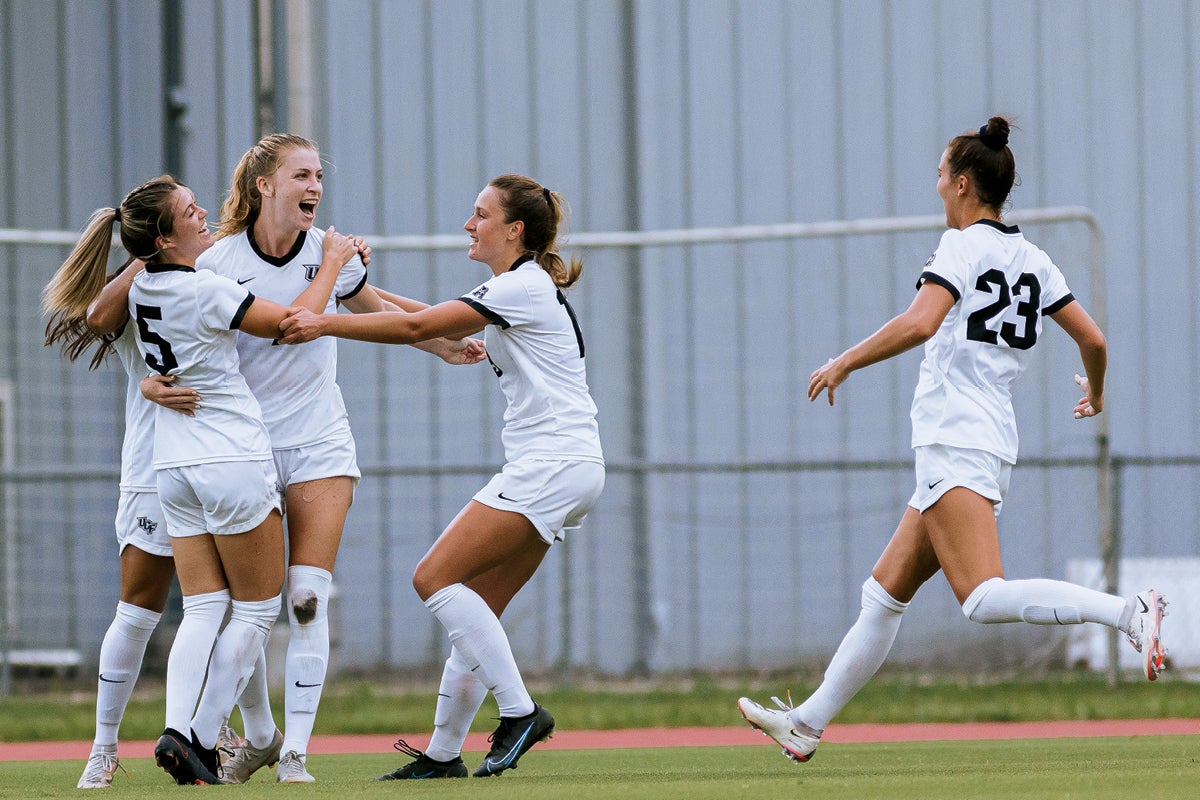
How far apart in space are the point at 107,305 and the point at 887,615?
246 cm

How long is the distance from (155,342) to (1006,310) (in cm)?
242

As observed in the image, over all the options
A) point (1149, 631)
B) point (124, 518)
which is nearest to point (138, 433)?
point (124, 518)

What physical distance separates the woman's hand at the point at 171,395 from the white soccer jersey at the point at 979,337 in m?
2.07

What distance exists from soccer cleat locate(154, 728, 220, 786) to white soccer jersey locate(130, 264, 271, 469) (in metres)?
0.75

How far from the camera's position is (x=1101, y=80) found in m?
11.3

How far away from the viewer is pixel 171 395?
429 centimetres

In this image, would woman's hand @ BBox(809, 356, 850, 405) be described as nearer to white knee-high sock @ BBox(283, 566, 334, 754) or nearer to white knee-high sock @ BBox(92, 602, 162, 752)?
white knee-high sock @ BBox(283, 566, 334, 754)

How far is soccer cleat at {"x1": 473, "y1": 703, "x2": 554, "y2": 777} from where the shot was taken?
4410 mm

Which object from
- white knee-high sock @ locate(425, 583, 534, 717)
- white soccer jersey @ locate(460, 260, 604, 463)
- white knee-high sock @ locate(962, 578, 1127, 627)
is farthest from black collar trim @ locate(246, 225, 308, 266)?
white knee-high sock @ locate(962, 578, 1127, 627)

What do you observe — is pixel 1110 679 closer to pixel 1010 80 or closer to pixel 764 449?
pixel 764 449

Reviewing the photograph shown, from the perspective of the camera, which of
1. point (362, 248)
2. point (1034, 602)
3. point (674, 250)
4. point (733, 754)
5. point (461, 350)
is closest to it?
point (1034, 602)

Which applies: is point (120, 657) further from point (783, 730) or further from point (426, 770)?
point (783, 730)

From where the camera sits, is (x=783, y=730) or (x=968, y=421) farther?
(x=783, y=730)

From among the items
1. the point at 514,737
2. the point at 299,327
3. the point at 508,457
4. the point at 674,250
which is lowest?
the point at 514,737
